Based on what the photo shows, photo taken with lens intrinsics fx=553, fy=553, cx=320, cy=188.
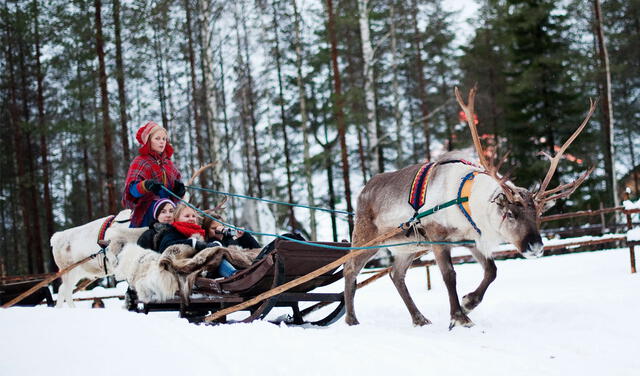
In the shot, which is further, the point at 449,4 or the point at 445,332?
the point at 449,4

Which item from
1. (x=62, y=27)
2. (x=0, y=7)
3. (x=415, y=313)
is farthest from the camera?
(x=0, y=7)

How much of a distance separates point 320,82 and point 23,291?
19.5 meters

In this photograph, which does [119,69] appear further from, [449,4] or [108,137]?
[449,4]

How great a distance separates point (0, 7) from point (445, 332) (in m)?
21.1

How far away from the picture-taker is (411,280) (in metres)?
10.7

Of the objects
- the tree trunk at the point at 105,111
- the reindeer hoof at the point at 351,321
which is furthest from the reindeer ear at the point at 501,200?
the tree trunk at the point at 105,111

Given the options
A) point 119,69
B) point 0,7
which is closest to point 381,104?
point 119,69

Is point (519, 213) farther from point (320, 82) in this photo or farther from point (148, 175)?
point (320, 82)

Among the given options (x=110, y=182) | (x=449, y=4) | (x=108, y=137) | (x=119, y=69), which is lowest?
(x=110, y=182)

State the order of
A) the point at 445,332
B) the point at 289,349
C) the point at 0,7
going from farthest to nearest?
the point at 0,7 → the point at 445,332 → the point at 289,349

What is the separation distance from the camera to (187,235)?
559 centimetres

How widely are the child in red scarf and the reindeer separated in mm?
Answer: 1207

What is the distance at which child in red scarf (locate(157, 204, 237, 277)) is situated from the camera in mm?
5223

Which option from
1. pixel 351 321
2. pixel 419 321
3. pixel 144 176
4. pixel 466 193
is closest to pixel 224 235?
pixel 144 176
